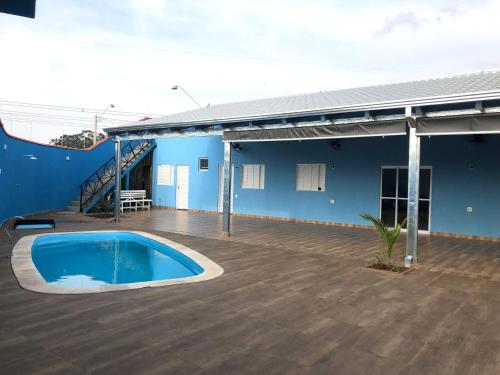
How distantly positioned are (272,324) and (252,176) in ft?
38.5

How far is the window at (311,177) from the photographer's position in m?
13.6

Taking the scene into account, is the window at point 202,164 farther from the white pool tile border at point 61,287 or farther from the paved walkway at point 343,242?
the white pool tile border at point 61,287

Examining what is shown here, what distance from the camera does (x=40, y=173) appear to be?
14.7 meters

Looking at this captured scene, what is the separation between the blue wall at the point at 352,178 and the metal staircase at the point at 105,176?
55.7 inches

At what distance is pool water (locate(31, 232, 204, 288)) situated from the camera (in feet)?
23.1

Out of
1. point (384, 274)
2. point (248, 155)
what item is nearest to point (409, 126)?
point (384, 274)

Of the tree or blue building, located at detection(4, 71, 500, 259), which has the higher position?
the tree

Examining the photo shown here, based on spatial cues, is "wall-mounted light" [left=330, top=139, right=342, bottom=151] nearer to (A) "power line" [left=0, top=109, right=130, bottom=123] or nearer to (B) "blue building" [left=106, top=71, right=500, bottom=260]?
(B) "blue building" [left=106, top=71, right=500, bottom=260]

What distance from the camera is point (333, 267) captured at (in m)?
6.86

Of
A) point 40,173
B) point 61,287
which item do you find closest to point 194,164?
point 40,173

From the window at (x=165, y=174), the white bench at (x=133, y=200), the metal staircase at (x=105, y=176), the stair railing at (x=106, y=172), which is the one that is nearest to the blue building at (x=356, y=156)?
the window at (x=165, y=174)

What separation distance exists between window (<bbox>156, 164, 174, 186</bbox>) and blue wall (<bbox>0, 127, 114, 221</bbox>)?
2.46m

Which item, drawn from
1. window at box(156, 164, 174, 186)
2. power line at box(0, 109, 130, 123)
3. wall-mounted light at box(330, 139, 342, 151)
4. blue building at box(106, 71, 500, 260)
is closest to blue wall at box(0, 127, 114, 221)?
window at box(156, 164, 174, 186)

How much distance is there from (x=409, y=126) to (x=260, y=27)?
9.60m
